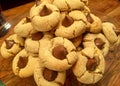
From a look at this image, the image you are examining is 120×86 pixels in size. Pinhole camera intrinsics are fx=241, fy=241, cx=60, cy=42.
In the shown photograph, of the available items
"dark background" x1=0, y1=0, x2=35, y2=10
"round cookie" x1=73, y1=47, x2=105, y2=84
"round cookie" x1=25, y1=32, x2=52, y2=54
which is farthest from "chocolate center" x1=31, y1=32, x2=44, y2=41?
"dark background" x1=0, y1=0, x2=35, y2=10

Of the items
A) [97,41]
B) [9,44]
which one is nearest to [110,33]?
[97,41]

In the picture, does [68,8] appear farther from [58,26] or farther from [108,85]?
[108,85]

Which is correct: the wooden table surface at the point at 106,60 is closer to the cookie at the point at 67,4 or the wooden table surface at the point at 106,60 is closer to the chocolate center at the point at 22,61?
the chocolate center at the point at 22,61

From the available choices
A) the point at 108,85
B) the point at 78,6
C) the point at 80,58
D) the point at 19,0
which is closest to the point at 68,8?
the point at 78,6

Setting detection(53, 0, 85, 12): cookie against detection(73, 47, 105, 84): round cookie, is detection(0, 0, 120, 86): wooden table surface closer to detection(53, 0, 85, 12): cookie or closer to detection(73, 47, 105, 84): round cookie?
detection(73, 47, 105, 84): round cookie

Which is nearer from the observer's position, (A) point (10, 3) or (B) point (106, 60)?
(B) point (106, 60)

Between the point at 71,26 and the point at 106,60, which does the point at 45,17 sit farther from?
the point at 106,60

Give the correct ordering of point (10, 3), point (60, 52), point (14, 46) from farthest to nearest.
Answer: point (10, 3), point (14, 46), point (60, 52)
